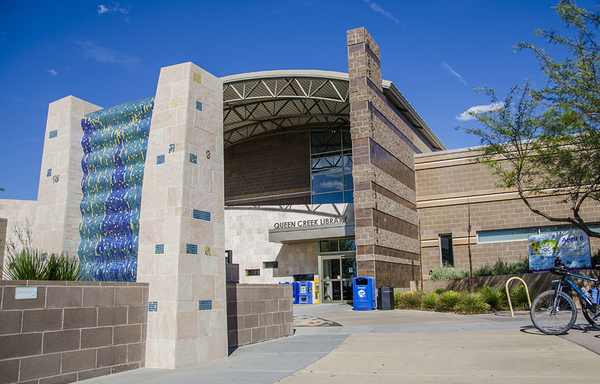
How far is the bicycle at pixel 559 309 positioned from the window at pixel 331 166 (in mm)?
25689

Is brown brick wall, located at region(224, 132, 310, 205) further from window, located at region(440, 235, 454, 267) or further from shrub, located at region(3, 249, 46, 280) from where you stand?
shrub, located at region(3, 249, 46, 280)

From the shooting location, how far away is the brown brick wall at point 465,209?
27828mm

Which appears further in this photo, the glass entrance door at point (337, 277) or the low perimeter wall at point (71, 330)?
the glass entrance door at point (337, 277)

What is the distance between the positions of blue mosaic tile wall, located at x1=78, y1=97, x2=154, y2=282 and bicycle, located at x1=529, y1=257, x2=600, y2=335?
8097 millimetres

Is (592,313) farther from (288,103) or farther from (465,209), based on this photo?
(288,103)

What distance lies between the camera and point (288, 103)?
36.0 meters

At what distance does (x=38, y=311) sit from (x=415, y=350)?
21.2 ft

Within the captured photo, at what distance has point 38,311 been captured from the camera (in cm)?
686

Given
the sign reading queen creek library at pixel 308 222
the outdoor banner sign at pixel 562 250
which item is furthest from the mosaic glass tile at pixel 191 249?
the sign reading queen creek library at pixel 308 222

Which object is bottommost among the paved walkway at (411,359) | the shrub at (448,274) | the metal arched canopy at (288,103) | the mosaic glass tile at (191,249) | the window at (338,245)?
the paved walkway at (411,359)

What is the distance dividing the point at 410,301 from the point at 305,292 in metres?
10.1

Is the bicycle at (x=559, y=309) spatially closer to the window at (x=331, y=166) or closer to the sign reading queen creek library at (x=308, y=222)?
the sign reading queen creek library at (x=308, y=222)

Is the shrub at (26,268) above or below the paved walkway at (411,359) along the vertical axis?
above

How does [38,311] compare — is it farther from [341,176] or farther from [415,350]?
[341,176]
